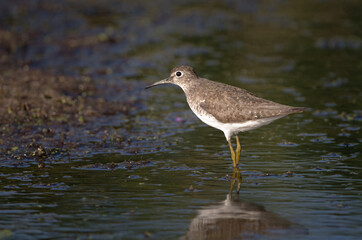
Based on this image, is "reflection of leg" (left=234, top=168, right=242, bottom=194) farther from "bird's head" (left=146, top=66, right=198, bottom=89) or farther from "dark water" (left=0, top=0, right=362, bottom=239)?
"bird's head" (left=146, top=66, right=198, bottom=89)

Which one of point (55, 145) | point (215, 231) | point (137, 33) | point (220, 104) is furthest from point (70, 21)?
point (215, 231)

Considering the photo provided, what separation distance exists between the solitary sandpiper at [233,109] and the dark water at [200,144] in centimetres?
70

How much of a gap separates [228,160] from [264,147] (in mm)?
1055

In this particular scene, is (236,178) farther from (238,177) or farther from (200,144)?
(200,144)

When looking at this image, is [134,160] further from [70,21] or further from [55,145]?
[70,21]

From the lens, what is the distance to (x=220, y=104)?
10.6 metres

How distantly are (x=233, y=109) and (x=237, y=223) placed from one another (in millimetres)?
3043

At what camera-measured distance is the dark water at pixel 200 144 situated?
794cm

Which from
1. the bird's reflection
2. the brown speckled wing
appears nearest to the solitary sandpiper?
the brown speckled wing

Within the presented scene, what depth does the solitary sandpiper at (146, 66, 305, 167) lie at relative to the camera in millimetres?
10219

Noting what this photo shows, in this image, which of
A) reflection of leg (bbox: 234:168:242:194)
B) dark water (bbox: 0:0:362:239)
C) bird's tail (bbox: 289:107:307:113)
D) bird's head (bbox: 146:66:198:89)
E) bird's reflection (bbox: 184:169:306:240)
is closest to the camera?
bird's reflection (bbox: 184:169:306:240)

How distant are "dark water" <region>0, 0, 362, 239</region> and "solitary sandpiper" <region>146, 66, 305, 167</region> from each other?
0.70 m

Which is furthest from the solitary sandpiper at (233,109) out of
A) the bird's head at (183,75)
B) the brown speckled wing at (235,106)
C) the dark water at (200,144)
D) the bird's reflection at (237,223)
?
the bird's reflection at (237,223)

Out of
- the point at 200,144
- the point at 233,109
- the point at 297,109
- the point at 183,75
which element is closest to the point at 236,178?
the point at 233,109
